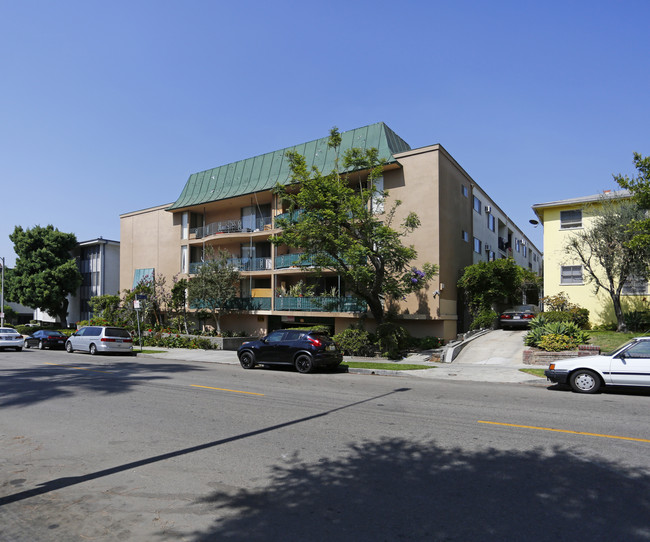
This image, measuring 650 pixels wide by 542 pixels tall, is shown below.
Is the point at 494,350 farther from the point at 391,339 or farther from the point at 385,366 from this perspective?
the point at 385,366

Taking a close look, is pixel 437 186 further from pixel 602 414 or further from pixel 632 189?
pixel 602 414

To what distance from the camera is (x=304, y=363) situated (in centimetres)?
1611

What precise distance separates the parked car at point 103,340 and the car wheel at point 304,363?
12734 millimetres

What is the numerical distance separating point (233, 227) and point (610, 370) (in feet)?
80.0

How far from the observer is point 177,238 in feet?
113

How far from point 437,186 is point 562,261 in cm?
837

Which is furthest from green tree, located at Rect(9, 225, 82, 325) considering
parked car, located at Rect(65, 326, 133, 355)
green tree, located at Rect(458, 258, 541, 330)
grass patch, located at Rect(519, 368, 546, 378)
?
grass patch, located at Rect(519, 368, 546, 378)

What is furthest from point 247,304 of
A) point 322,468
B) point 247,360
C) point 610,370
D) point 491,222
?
point 322,468

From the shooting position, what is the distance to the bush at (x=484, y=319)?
26.2 m

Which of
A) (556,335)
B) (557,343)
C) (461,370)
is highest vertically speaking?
(556,335)

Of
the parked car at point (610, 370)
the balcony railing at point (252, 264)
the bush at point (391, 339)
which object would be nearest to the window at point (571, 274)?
the bush at point (391, 339)

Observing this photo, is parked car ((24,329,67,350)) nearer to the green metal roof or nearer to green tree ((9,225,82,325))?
the green metal roof

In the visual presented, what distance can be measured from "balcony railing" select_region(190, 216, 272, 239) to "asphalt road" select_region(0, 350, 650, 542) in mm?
19704

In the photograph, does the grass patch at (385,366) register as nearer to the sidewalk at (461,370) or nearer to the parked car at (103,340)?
the sidewalk at (461,370)
